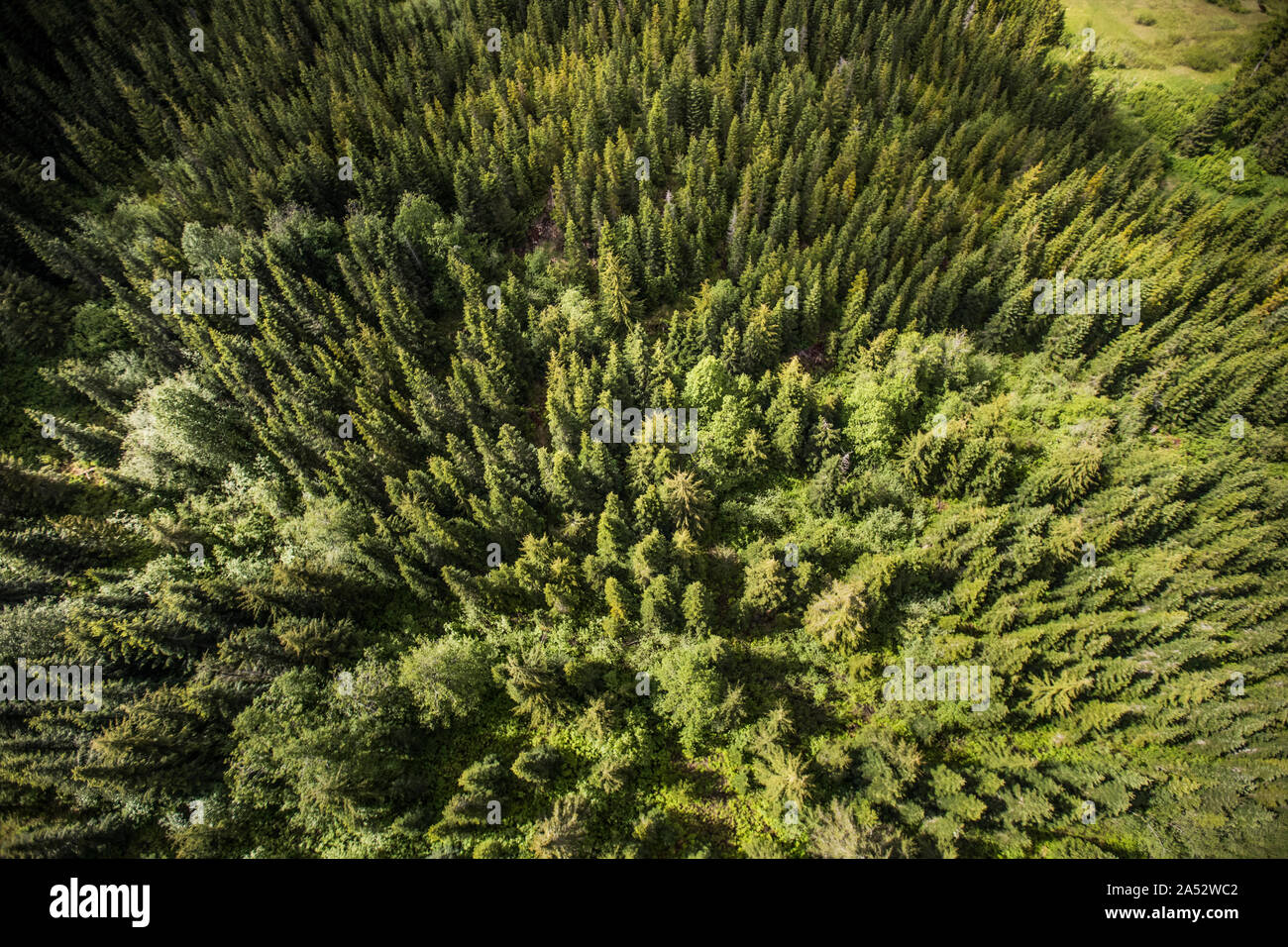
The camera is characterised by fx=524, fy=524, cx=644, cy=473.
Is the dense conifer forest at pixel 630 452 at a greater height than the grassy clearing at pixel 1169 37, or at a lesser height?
lesser

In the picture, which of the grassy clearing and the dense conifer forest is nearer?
the dense conifer forest

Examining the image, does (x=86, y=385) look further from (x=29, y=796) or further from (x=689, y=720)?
(x=689, y=720)

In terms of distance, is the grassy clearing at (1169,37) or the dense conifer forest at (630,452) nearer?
the dense conifer forest at (630,452)

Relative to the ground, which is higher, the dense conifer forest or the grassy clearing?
the grassy clearing

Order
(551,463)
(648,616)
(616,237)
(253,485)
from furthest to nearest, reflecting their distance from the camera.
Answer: (616,237)
(253,485)
(551,463)
(648,616)

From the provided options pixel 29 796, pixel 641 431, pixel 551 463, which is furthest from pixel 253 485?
pixel 641 431

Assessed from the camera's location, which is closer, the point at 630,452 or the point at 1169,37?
the point at 630,452

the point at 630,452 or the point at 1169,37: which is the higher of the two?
the point at 1169,37

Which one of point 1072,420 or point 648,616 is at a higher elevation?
point 1072,420
